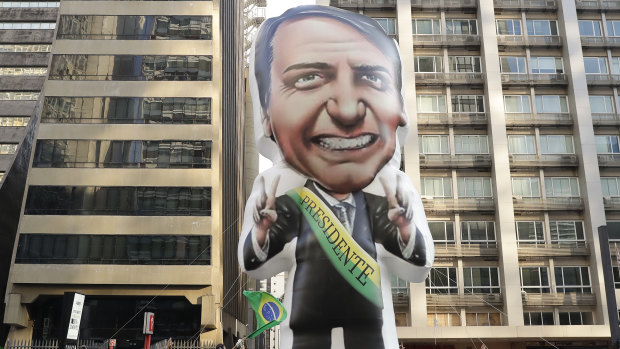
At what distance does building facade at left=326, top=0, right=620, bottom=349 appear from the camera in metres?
43.0

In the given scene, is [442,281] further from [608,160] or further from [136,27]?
[136,27]

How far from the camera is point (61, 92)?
41.6 metres

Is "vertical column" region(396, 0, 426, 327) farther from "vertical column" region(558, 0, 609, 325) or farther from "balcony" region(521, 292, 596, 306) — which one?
"vertical column" region(558, 0, 609, 325)

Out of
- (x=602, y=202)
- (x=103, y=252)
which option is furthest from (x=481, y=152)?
(x=103, y=252)

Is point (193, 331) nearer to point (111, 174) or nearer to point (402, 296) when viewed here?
point (111, 174)

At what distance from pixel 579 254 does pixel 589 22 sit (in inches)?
686

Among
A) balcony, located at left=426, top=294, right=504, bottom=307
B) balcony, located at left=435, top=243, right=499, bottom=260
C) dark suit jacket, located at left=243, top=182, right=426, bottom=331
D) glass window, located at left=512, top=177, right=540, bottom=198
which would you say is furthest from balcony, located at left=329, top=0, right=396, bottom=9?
dark suit jacket, located at left=243, top=182, right=426, bottom=331

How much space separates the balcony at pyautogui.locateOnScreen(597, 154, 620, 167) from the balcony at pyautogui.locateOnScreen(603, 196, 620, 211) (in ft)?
7.40

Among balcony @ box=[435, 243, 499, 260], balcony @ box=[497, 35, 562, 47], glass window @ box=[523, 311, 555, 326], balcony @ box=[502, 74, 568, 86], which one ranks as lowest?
glass window @ box=[523, 311, 555, 326]

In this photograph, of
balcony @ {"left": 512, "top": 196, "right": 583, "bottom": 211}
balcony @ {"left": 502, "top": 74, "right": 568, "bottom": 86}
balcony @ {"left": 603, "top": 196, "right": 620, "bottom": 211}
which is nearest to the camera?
balcony @ {"left": 512, "top": 196, "right": 583, "bottom": 211}

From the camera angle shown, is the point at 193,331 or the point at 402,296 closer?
the point at 193,331

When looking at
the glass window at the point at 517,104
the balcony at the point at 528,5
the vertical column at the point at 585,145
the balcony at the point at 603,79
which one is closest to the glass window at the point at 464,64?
the glass window at the point at 517,104

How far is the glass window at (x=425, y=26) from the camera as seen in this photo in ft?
162

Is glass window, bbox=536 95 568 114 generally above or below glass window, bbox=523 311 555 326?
above
